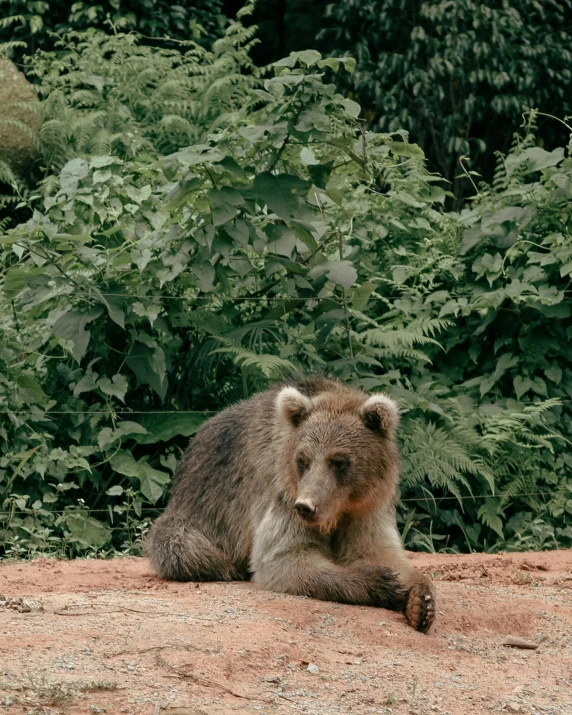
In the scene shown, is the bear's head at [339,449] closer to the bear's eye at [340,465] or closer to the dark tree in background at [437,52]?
the bear's eye at [340,465]

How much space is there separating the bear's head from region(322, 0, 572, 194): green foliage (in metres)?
8.53

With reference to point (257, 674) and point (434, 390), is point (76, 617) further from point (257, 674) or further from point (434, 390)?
point (434, 390)

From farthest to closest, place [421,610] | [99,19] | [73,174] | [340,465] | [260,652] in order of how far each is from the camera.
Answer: [99,19] → [73,174] → [340,465] → [421,610] → [260,652]

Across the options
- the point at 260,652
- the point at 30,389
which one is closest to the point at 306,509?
the point at 260,652

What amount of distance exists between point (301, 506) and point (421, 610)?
73 cm

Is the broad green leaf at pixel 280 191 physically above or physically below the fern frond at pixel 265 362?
above

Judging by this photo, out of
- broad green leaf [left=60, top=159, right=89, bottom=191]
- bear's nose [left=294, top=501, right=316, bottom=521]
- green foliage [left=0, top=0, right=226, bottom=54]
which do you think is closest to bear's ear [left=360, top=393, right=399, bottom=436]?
bear's nose [left=294, top=501, right=316, bottom=521]

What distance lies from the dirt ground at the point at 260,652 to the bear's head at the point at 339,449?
0.57 metres

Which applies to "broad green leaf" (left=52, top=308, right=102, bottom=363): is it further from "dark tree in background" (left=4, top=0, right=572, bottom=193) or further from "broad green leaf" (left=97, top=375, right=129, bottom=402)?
"dark tree in background" (left=4, top=0, right=572, bottom=193)

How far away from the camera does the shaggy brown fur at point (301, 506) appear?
5297 millimetres

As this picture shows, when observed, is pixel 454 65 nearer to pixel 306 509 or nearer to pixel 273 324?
pixel 273 324

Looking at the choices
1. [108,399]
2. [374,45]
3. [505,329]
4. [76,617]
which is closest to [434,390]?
[505,329]

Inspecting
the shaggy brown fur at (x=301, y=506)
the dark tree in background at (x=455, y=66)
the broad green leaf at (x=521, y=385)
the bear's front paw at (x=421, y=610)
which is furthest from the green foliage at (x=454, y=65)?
the bear's front paw at (x=421, y=610)

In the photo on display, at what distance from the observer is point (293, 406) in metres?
5.65
